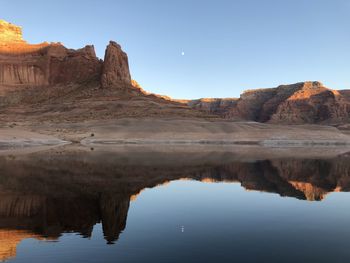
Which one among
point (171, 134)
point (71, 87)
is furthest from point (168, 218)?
point (71, 87)

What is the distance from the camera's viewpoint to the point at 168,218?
16.4 meters

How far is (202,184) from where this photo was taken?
2761 cm

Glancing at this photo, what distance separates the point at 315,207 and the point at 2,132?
6549cm

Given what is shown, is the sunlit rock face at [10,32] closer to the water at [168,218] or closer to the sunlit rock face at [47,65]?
the sunlit rock face at [47,65]

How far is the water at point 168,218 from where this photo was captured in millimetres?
11508

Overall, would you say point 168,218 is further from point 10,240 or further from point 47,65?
point 47,65

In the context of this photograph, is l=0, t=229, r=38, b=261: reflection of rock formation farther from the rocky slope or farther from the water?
the rocky slope

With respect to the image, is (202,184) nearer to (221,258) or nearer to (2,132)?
→ (221,258)

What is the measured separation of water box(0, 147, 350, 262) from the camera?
11.5 meters

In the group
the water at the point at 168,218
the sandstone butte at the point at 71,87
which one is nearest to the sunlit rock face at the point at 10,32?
the sandstone butte at the point at 71,87

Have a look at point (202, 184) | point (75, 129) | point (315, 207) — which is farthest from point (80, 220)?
point (75, 129)

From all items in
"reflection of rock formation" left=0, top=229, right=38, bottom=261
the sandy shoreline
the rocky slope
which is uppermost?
the rocky slope

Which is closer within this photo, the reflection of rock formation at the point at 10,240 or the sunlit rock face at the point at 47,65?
the reflection of rock formation at the point at 10,240

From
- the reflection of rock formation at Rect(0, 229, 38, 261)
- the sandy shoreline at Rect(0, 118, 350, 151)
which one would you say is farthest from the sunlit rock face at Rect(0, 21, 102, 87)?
the reflection of rock formation at Rect(0, 229, 38, 261)
